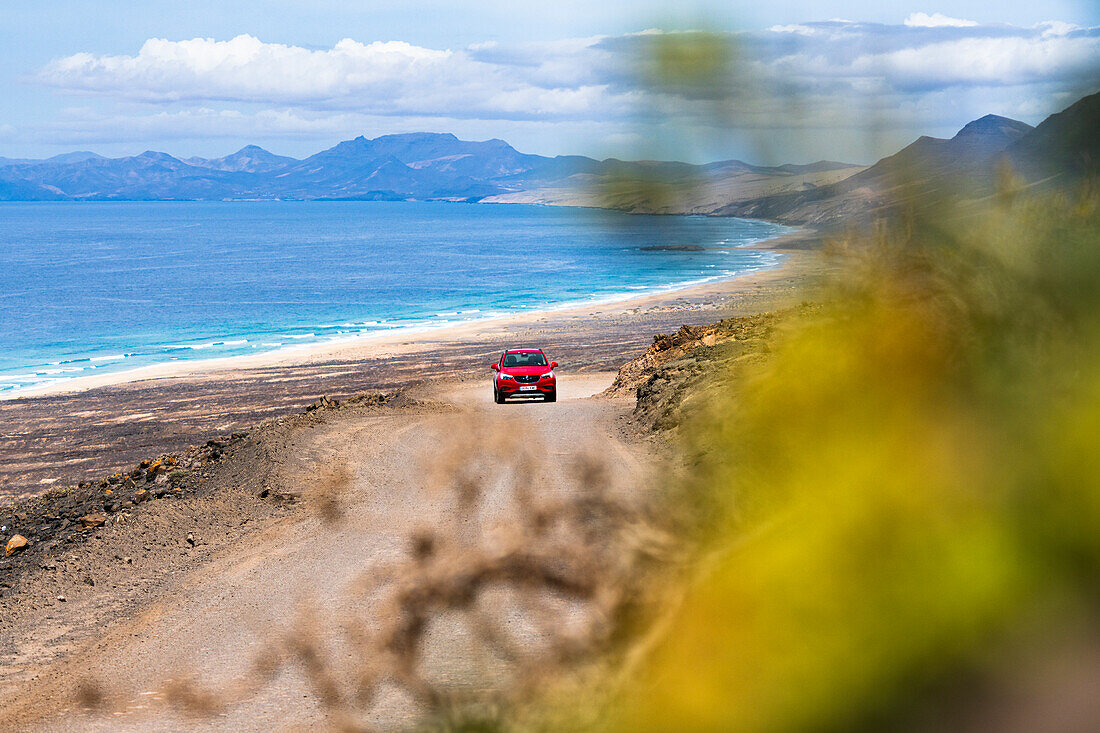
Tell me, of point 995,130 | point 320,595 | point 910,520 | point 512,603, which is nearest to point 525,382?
point 320,595

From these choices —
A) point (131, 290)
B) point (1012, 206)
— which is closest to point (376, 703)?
point (1012, 206)

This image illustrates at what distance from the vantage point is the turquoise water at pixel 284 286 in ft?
8.08

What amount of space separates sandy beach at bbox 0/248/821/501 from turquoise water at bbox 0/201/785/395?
12.8ft

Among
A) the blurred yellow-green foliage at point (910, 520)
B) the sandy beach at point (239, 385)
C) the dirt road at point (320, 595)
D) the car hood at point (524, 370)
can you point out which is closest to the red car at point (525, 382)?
the car hood at point (524, 370)

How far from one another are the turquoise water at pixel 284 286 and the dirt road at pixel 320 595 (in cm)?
69

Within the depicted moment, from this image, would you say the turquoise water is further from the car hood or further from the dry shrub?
the car hood

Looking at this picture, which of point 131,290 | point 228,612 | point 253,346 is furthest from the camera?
point 131,290

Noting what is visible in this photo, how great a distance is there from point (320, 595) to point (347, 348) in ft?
142

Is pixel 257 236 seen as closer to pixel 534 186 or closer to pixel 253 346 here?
pixel 253 346

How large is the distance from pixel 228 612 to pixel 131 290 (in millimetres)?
84243

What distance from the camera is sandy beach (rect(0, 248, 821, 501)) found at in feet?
96.7

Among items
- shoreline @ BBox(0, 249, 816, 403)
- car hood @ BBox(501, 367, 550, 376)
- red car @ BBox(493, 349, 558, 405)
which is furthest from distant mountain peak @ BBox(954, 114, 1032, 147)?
shoreline @ BBox(0, 249, 816, 403)

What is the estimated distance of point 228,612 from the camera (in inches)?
388

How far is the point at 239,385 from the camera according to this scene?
132 feet
